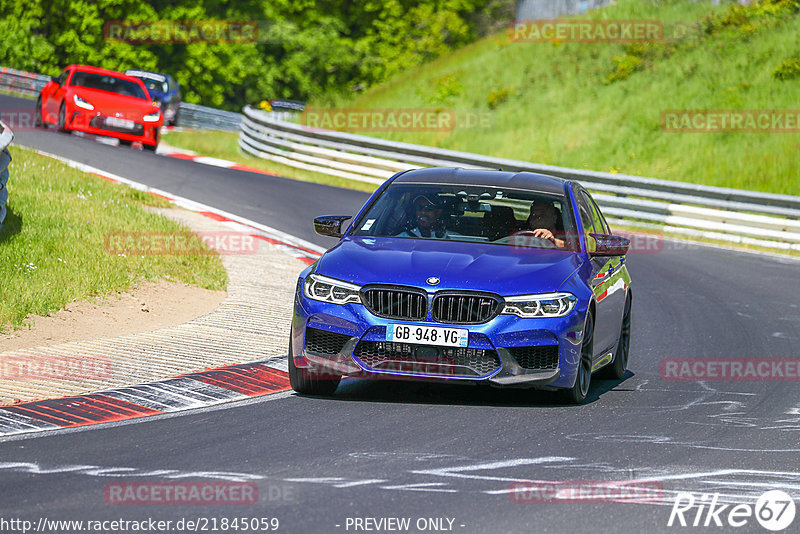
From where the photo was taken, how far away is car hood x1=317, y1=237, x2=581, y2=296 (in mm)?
8250

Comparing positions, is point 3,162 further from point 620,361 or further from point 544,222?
point 620,361

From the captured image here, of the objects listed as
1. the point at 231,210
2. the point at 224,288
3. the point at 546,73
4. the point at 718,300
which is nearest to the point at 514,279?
the point at 224,288

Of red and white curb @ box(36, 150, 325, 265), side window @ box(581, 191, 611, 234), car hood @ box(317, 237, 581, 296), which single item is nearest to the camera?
car hood @ box(317, 237, 581, 296)

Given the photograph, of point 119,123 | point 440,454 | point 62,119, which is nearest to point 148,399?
point 440,454

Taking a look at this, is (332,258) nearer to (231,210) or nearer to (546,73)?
Answer: (231,210)

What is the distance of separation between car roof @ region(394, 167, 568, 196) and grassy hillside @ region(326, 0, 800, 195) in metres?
18.9

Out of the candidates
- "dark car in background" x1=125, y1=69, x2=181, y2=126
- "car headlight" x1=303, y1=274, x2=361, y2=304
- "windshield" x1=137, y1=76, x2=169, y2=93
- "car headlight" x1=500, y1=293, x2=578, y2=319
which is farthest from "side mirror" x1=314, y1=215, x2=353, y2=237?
"windshield" x1=137, y1=76, x2=169, y2=93

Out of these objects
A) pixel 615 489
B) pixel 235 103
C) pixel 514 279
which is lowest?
pixel 235 103

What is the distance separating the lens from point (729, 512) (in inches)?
236

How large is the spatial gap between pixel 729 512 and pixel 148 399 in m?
3.94

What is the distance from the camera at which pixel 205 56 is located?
217 feet

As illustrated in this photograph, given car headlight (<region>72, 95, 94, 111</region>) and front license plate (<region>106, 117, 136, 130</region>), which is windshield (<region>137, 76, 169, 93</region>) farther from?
car headlight (<region>72, 95, 94, 111</region>)

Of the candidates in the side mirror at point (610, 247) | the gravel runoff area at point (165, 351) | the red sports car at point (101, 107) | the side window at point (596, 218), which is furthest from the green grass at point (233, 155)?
the side mirror at point (610, 247)

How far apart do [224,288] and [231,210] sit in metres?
6.99
